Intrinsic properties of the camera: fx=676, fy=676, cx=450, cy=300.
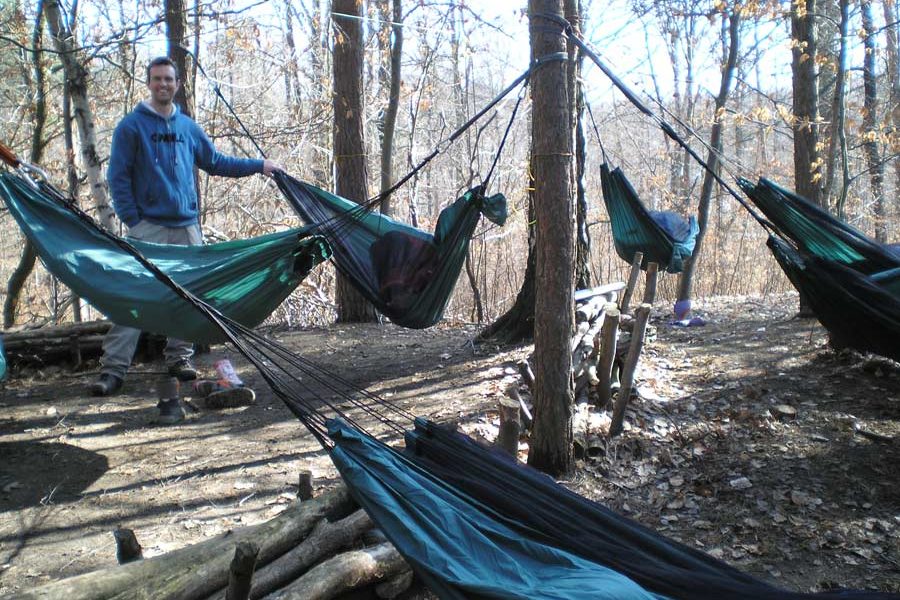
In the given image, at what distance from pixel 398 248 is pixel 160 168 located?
4.17 feet

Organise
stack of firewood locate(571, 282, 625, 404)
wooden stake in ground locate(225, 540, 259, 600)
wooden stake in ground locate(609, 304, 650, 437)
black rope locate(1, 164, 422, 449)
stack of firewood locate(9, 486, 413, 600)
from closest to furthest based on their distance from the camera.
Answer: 1. wooden stake in ground locate(225, 540, 259, 600)
2. stack of firewood locate(9, 486, 413, 600)
3. black rope locate(1, 164, 422, 449)
4. wooden stake in ground locate(609, 304, 650, 437)
5. stack of firewood locate(571, 282, 625, 404)

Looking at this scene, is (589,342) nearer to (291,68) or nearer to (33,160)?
(291,68)

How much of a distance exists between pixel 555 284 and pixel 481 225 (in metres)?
6.17

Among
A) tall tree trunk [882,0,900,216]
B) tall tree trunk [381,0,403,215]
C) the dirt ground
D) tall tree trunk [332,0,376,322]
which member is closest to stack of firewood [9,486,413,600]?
the dirt ground

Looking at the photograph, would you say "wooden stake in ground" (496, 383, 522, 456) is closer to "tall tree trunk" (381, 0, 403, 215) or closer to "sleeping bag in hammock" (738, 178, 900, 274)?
"sleeping bag in hammock" (738, 178, 900, 274)

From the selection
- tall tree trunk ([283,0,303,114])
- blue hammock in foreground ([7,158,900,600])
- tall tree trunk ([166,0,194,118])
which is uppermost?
tall tree trunk ([283,0,303,114])

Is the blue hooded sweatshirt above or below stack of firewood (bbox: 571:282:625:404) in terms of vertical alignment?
above

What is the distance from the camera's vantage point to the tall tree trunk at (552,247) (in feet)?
8.82

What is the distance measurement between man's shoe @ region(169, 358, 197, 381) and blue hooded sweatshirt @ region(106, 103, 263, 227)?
782 mm

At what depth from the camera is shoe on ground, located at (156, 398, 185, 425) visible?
11.1ft

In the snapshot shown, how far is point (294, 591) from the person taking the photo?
6.07 feet

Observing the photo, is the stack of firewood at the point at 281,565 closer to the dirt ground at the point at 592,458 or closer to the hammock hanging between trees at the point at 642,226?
the dirt ground at the point at 592,458

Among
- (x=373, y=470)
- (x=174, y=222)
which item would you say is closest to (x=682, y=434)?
(x=373, y=470)

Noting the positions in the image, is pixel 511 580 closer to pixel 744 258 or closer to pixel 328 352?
pixel 328 352
